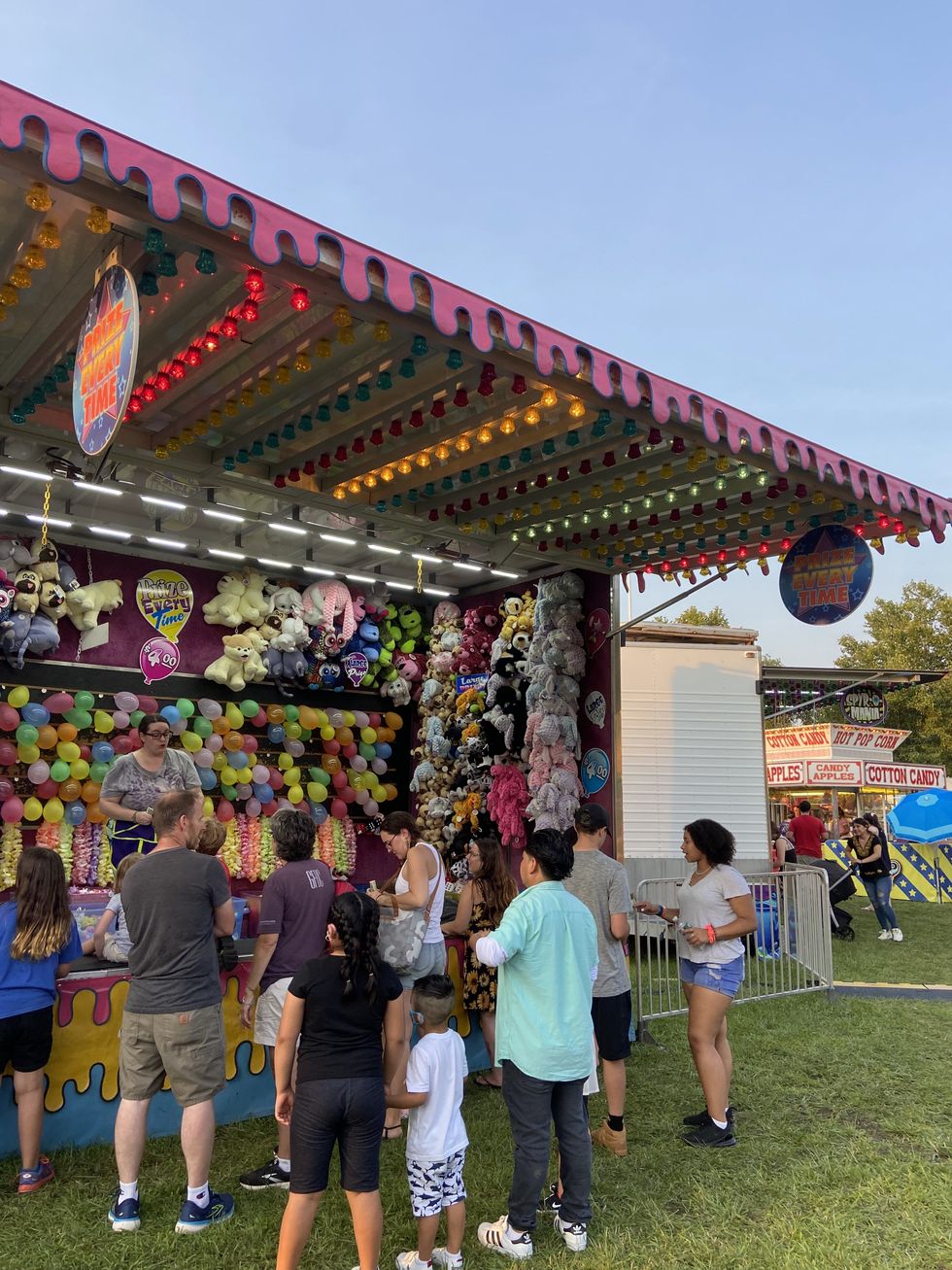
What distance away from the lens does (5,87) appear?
9.41 ft

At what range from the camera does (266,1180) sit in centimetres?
399

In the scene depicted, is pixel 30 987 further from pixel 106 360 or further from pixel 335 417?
pixel 335 417

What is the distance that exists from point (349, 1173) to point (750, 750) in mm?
7898

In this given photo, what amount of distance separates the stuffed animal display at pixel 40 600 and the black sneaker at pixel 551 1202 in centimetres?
516

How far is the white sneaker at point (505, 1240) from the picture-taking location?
342 cm

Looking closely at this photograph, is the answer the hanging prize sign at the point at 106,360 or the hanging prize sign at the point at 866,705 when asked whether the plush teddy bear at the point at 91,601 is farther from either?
the hanging prize sign at the point at 866,705

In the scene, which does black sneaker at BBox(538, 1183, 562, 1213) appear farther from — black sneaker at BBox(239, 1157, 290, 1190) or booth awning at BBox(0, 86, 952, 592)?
booth awning at BBox(0, 86, 952, 592)

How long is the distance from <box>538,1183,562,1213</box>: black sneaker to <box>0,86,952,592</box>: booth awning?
3474 mm

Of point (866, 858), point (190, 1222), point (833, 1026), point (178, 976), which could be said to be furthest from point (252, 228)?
point (866, 858)

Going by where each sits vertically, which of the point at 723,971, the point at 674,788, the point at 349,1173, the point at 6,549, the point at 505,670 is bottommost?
the point at 349,1173

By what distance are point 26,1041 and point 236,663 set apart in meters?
4.37

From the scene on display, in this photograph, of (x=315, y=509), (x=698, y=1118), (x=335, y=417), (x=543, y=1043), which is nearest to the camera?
(x=543, y=1043)

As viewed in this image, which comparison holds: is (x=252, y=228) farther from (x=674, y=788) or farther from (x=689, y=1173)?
(x=674, y=788)

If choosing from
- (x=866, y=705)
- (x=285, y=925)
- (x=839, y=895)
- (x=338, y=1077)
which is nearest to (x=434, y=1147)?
(x=338, y=1077)
